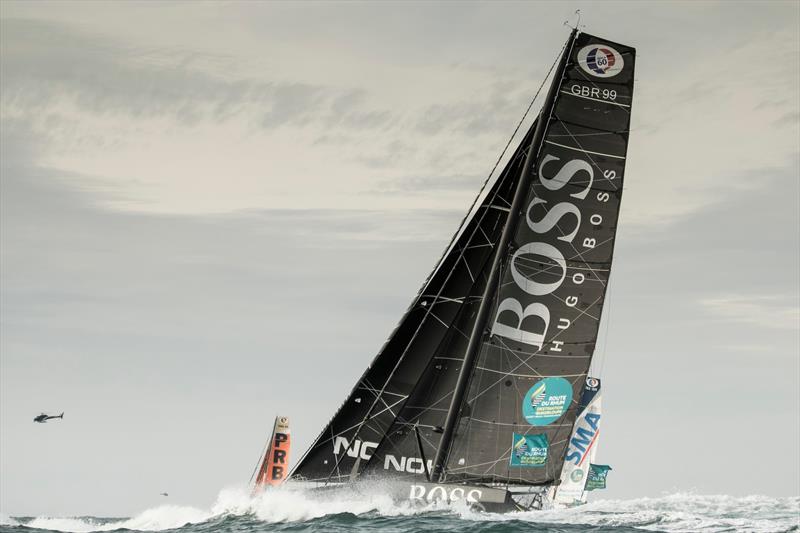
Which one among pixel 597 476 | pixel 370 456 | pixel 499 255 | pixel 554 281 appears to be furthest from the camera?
pixel 597 476

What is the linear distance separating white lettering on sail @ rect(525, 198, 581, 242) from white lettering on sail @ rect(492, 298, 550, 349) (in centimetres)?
186

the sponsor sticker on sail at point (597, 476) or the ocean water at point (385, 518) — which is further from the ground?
the sponsor sticker on sail at point (597, 476)

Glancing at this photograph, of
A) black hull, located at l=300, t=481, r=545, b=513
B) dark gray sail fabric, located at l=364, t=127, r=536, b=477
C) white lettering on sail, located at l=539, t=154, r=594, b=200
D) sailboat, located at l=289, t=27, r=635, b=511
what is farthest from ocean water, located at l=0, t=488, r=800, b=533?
white lettering on sail, located at l=539, t=154, r=594, b=200

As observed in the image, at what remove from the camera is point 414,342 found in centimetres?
→ 3002

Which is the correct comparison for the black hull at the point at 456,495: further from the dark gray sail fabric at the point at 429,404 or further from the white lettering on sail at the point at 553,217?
the white lettering on sail at the point at 553,217

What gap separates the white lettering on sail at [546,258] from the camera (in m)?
26.8

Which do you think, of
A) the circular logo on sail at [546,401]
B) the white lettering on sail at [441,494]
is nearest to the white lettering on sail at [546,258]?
the circular logo on sail at [546,401]

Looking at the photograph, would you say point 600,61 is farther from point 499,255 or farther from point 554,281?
point 554,281

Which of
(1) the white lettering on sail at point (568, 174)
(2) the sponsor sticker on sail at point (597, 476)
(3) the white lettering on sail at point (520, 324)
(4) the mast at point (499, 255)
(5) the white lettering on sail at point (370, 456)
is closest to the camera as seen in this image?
(1) the white lettering on sail at point (568, 174)

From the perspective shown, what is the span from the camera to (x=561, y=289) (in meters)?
26.8

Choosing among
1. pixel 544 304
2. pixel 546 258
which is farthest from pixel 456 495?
pixel 546 258

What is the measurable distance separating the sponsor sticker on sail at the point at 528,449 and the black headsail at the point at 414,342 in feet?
12.1

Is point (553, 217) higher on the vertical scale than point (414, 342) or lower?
higher

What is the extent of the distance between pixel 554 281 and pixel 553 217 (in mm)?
1602
